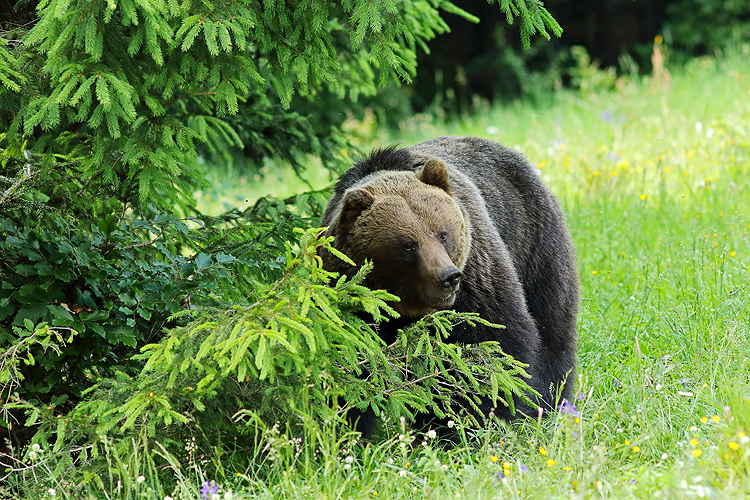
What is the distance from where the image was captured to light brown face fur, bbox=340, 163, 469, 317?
363cm

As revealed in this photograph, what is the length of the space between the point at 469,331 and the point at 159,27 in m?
2.12

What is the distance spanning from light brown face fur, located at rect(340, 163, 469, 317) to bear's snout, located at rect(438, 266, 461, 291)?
61 mm

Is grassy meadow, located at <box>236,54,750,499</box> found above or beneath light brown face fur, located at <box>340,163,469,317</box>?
beneath

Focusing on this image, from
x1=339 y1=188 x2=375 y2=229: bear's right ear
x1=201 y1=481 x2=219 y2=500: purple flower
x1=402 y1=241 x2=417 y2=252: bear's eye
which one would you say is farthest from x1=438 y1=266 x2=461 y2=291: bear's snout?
x1=201 y1=481 x2=219 y2=500: purple flower

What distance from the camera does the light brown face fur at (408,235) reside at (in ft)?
11.9

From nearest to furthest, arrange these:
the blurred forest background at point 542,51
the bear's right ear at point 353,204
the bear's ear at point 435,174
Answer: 1. the bear's right ear at point 353,204
2. the bear's ear at point 435,174
3. the blurred forest background at point 542,51

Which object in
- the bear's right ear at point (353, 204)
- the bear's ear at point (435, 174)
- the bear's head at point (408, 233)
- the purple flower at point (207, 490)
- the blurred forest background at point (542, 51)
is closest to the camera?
the purple flower at point (207, 490)

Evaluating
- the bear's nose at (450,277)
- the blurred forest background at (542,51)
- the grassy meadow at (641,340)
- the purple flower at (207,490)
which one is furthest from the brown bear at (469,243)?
the blurred forest background at (542,51)

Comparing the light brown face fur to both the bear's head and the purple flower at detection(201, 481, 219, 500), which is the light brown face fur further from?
the purple flower at detection(201, 481, 219, 500)

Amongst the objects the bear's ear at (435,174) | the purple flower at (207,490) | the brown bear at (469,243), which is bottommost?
the purple flower at (207,490)

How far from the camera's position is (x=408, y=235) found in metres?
3.67

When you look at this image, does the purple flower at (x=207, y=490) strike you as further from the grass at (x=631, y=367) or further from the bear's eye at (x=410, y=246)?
the bear's eye at (x=410, y=246)

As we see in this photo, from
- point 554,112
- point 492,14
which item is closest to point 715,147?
point 554,112

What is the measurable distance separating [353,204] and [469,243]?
2.18ft
